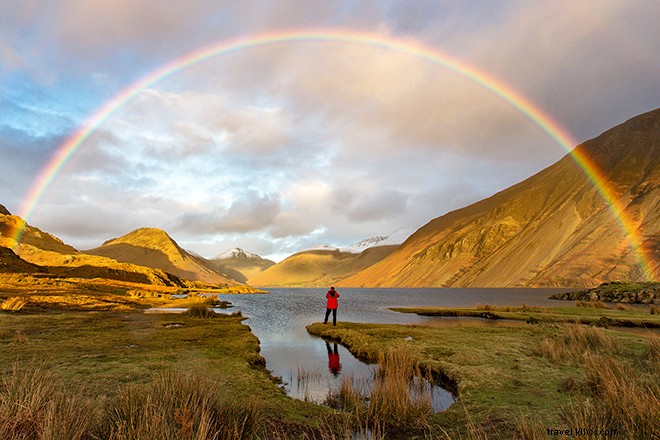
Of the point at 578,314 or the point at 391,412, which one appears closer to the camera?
the point at 391,412

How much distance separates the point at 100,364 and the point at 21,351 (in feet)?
13.5

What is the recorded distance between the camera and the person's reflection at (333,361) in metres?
18.4

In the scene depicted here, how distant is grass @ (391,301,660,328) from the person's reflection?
21.7 metres

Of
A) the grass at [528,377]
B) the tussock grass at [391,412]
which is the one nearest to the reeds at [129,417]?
the tussock grass at [391,412]

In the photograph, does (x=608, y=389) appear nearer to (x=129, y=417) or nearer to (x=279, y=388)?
(x=129, y=417)

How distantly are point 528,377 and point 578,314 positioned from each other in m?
32.9

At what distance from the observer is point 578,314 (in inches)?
1610

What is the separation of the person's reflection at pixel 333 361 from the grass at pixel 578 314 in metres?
21.7

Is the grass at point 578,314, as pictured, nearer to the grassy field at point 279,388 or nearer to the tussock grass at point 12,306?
the grassy field at point 279,388

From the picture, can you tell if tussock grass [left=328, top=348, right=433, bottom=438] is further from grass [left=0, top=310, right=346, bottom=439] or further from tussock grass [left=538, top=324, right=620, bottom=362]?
tussock grass [left=538, top=324, right=620, bottom=362]

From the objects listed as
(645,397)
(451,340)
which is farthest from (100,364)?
(451,340)

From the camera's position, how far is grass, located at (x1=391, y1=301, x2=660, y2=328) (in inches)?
1319

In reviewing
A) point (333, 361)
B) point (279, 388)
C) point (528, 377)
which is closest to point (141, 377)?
point (279, 388)

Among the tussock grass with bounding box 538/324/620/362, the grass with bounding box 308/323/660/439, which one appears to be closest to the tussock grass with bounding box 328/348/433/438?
the grass with bounding box 308/323/660/439
